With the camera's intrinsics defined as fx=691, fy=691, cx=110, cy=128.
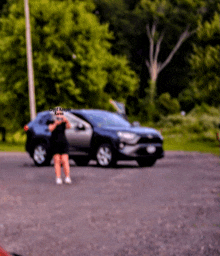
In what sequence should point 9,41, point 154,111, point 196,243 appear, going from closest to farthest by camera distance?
1. point 196,243
2. point 9,41
3. point 154,111

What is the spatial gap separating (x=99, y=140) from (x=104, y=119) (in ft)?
4.14

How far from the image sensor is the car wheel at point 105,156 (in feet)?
61.3

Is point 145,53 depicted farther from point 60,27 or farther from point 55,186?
point 55,186

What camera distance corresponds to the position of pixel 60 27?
3756 cm

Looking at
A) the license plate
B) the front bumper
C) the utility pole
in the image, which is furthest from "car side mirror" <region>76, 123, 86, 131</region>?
the utility pole

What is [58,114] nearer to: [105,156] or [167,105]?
[105,156]

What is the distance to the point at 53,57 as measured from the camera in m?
37.2

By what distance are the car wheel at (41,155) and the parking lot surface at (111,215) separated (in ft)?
11.0

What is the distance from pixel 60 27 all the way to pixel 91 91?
386 cm

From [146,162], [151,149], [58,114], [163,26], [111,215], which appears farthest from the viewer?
[163,26]

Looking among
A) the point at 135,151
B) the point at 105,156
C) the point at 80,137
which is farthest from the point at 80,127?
the point at 135,151

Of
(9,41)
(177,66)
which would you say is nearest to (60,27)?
(9,41)

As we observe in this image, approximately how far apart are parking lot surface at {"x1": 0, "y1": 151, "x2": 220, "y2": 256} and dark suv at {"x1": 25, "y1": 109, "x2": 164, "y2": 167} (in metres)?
2.29

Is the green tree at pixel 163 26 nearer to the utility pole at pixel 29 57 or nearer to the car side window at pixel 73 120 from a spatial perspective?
the utility pole at pixel 29 57
